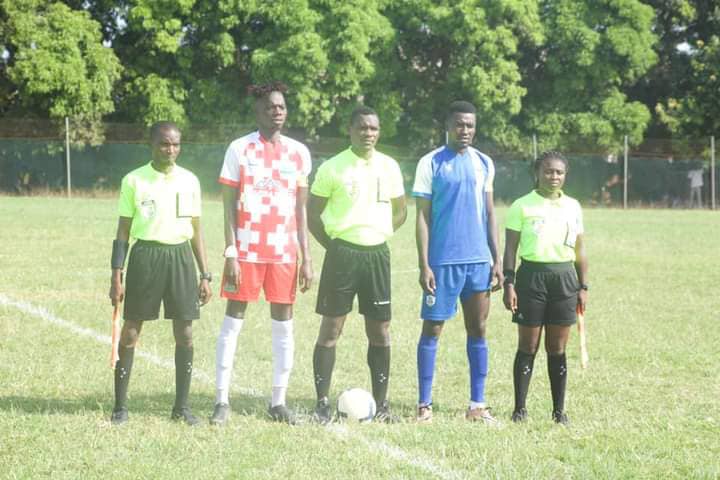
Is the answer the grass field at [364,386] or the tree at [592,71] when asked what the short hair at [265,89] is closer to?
the grass field at [364,386]

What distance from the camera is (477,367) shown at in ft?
21.0

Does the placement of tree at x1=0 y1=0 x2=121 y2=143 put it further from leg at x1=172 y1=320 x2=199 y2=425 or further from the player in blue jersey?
the player in blue jersey

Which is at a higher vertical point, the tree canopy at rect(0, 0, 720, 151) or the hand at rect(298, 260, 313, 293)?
the tree canopy at rect(0, 0, 720, 151)

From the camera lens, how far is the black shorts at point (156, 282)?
6.00 m

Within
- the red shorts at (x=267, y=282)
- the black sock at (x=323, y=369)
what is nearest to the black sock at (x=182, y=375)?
the red shorts at (x=267, y=282)

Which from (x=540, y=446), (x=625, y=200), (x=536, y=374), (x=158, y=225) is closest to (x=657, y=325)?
(x=536, y=374)

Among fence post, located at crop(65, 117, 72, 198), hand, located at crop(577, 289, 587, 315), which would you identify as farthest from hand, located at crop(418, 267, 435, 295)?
fence post, located at crop(65, 117, 72, 198)

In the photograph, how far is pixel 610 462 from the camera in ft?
16.8

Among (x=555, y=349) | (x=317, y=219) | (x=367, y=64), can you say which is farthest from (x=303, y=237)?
(x=367, y=64)

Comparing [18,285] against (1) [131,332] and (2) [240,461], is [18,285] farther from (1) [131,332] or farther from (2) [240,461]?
(2) [240,461]

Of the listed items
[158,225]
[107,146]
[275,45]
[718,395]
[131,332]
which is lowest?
[718,395]

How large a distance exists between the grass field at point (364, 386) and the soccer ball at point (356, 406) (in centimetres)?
20

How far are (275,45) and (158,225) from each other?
2907cm

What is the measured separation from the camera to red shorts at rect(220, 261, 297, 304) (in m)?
6.06
